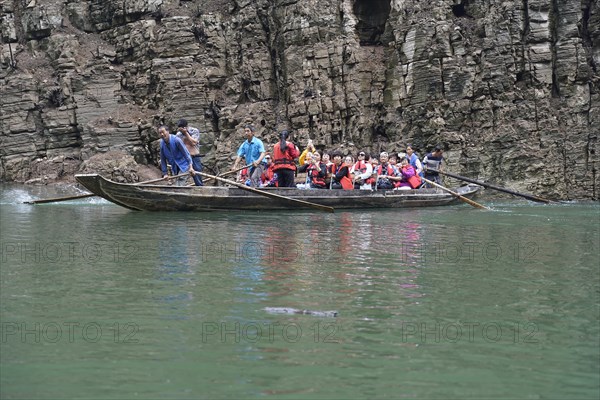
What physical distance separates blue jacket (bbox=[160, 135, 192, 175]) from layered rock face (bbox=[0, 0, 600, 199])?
11904mm

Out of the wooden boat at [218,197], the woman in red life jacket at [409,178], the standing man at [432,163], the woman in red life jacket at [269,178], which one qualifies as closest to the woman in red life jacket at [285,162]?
the woman in red life jacket at [269,178]

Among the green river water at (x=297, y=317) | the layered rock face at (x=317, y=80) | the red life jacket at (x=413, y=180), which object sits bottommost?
the green river water at (x=297, y=317)

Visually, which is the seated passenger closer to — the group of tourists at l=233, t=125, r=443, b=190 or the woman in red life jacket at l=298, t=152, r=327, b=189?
the group of tourists at l=233, t=125, r=443, b=190

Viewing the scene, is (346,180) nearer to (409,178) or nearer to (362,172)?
(362,172)

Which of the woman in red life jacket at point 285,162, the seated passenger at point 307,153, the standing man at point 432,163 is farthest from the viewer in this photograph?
the standing man at point 432,163

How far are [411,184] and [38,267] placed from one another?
43.8ft

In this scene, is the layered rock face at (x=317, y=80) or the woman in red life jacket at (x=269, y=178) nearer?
the woman in red life jacket at (x=269, y=178)

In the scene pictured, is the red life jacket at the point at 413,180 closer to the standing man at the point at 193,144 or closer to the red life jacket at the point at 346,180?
the red life jacket at the point at 346,180

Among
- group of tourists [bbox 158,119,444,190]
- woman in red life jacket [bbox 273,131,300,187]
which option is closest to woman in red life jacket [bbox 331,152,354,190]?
group of tourists [bbox 158,119,444,190]

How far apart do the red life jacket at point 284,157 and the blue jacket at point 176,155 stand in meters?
2.41

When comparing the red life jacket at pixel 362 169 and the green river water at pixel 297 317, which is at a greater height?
the red life jacket at pixel 362 169

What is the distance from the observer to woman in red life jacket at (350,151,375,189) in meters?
20.0

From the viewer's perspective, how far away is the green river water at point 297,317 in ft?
15.0

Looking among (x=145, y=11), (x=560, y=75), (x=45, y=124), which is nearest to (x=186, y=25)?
(x=145, y=11)
